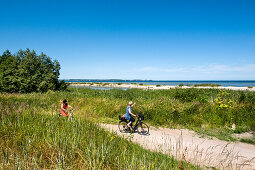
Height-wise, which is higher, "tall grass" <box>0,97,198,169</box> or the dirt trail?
"tall grass" <box>0,97,198,169</box>

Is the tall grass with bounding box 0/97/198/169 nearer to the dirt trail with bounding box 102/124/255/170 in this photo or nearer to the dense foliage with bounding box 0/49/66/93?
the dirt trail with bounding box 102/124/255/170

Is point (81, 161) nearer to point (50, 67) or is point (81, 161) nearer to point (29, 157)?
point (29, 157)

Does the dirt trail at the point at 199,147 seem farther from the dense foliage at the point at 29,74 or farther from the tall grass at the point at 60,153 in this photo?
the dense foliage at the point at 29,74

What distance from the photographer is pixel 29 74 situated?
23969 mm

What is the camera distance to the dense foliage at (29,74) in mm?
23297

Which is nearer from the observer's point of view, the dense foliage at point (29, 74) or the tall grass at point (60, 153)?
the tall grass at point (60, 153)

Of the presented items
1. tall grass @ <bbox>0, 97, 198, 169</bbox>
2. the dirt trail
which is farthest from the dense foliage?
tall grass @ <bbox>0, 97, 198, 169</bbox>

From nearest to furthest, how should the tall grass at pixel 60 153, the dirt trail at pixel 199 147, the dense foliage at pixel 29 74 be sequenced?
the tall grass at pixel 60 153, the dirt trail at pixel 199 147, the dense foliage at pixel 29 74

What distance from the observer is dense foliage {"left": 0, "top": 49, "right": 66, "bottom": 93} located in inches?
917

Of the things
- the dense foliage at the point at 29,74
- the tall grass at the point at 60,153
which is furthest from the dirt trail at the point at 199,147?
the dense foliage at the point at 29,74

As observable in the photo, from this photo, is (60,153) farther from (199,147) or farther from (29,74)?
(29,74)

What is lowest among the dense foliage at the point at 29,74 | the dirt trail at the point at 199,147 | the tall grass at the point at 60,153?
the dirt trail at the point at 199,147

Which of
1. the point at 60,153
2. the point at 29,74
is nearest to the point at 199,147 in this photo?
the point at 60,153

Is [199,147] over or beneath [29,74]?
beneath
